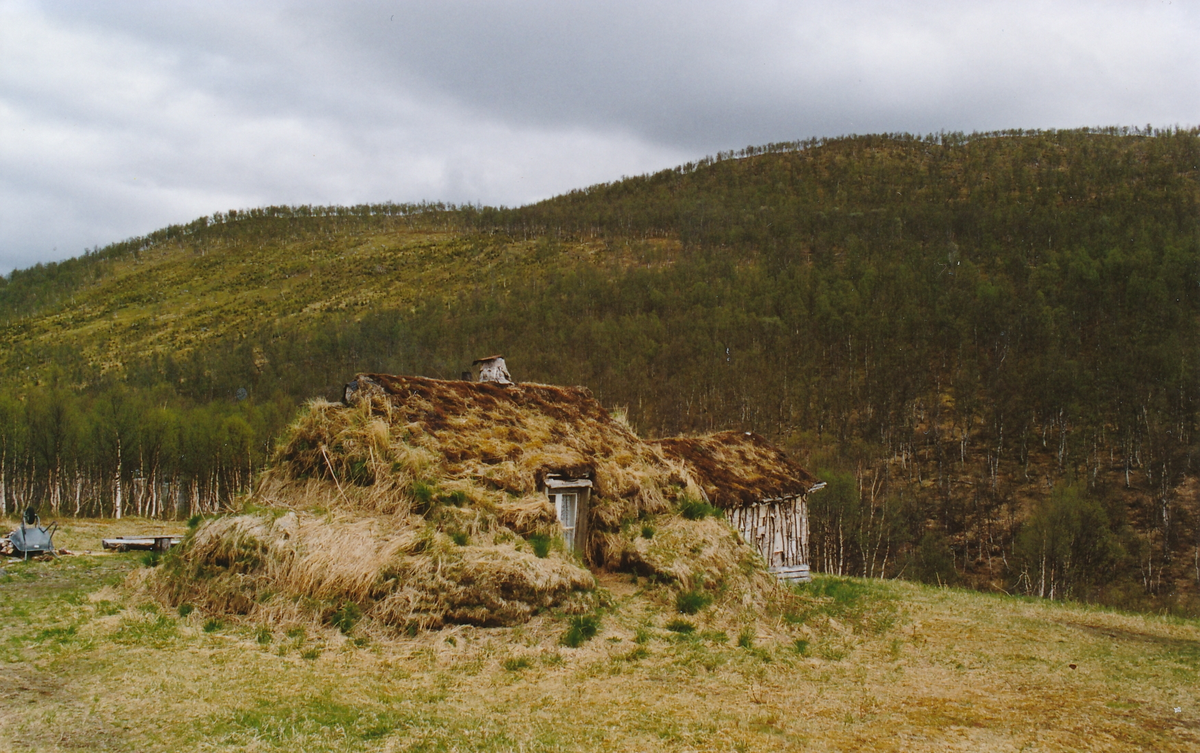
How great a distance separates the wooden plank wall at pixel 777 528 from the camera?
18547 millimetres

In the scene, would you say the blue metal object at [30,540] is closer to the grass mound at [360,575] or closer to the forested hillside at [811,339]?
the grass mound at [360,575]

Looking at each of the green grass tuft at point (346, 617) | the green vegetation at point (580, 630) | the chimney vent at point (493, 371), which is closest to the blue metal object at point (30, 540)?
the chimney vent at point (493, 371)

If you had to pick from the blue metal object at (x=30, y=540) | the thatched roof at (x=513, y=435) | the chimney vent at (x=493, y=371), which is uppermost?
the chimney vent at (x=493, y=371)

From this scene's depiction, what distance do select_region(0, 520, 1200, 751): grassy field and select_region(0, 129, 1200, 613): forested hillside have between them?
3326cm

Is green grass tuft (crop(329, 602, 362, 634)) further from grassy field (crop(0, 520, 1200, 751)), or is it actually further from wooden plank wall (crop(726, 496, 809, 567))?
wooden plank wall (crop(726, 496, 809, 567))

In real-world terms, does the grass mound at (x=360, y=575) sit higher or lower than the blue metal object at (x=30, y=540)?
higher

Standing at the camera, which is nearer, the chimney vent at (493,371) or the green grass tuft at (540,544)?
the green grass tuft at (540,544)

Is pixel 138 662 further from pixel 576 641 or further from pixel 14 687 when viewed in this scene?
pixel 576 641

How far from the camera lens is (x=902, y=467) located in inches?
2436

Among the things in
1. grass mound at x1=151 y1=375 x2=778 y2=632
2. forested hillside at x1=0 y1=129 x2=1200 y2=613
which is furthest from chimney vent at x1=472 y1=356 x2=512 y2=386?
forested hillside at x1=0 y1=129 x2=1200 y2=613

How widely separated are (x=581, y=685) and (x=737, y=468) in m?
12.1

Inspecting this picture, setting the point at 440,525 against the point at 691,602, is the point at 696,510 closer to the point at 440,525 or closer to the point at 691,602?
the point at 691,602

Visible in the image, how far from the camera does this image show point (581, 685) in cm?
866

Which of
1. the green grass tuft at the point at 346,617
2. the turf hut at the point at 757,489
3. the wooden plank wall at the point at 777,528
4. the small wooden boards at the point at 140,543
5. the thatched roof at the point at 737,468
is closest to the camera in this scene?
the green grass tuft at the point at 346,617
